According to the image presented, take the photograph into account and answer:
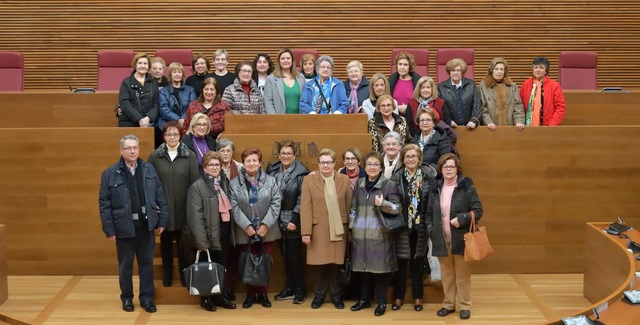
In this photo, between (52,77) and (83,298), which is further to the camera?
(52,77)

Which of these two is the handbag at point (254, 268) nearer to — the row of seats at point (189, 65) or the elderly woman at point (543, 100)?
the elderly woman at point (543, 100)

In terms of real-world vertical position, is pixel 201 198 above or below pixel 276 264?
above

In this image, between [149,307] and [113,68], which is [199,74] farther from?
[149,307]

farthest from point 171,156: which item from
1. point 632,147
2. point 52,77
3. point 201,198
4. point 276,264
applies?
point 52,77

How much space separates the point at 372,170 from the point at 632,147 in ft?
8.10

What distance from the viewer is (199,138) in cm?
746

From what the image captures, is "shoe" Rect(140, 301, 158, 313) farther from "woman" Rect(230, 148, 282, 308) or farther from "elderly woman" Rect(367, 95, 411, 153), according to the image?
"elderly woman" Rect(367, 95, 411, 153)

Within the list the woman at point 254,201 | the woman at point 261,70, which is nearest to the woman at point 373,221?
the woman at point 254,201

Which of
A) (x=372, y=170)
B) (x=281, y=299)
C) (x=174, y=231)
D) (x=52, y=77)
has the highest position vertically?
(x=52, y=77)

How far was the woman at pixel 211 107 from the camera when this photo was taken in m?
7.78

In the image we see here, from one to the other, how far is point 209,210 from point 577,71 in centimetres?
495

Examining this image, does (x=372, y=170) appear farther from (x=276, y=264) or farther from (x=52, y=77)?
(x=52, y=77)

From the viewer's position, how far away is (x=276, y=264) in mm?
7613

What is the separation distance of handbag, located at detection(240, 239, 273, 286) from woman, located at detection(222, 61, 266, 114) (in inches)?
53.8
